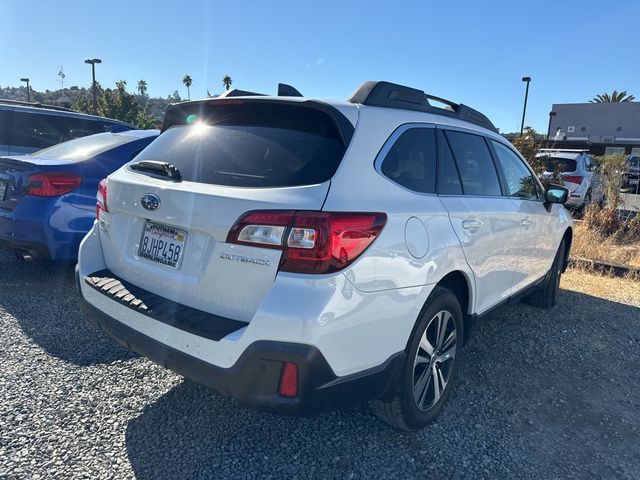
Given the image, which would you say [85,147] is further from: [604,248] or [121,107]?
[121,107]

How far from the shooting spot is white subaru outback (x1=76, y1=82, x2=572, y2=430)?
6.55 feet

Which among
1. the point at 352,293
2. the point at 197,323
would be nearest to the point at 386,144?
the point at 352,293

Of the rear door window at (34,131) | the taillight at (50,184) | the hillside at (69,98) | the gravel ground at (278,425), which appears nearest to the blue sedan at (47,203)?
the taillight at (50,184)

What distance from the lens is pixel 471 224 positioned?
295 centimetres

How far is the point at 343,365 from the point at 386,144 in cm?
111

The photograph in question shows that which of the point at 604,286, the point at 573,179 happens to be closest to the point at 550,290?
the point at 604,286

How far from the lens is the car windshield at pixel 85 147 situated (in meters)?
4.79

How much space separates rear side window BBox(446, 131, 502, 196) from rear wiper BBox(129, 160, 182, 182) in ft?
5.60

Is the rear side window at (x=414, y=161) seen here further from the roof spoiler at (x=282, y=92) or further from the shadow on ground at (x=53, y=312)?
the shadow on ground at (x=53, y=312)

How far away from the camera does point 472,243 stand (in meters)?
2.94

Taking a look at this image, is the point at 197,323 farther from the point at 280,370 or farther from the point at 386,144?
the point at 386,144

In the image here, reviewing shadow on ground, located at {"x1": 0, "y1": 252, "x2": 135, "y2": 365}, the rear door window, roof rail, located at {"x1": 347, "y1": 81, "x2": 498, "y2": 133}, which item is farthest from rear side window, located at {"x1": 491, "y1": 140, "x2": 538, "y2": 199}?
the rear door window

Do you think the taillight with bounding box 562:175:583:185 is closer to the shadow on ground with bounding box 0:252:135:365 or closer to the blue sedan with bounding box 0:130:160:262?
the blue sedan with bounding box 0:130:160:262

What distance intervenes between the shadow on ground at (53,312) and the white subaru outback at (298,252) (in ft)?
2.95
